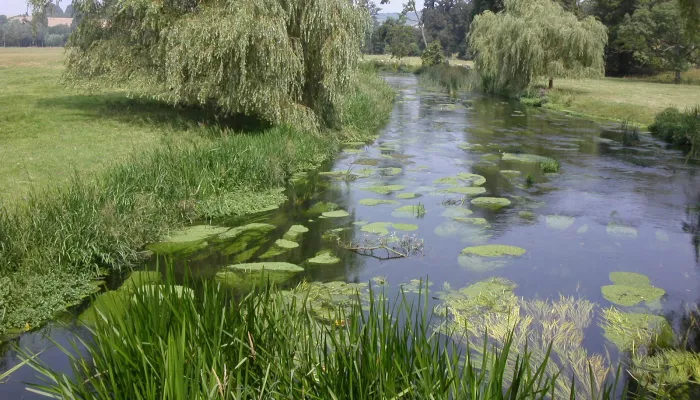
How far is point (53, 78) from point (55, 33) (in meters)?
55.7

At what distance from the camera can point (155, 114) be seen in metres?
15.5

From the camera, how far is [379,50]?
265ft

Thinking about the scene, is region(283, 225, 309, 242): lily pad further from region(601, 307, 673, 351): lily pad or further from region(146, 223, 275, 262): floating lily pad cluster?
region(601, 307, 673, 351): lily pad

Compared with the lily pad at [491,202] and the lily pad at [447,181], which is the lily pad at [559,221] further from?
the lily pad at [447,181]

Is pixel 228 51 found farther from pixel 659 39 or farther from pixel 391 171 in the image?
pixel 659 39

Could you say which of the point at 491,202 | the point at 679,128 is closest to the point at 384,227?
the point at 491,202

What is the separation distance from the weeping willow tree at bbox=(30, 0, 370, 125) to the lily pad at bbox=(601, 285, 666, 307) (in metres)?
8.44

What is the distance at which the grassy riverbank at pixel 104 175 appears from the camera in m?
6.81

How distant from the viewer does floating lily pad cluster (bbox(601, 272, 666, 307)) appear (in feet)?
23.7

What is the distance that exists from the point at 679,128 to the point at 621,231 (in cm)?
996

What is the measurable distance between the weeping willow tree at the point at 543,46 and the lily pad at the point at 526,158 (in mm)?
13157

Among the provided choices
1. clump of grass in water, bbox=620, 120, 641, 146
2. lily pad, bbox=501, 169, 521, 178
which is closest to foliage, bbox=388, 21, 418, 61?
clump of grass in water, bbox=620, 120, 641, 146

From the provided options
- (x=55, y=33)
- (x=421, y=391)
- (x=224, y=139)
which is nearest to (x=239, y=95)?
(x=224, y=139)

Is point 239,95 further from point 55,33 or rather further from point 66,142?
point 55,33
